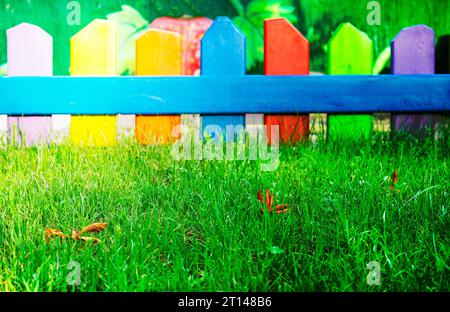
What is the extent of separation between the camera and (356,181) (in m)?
2.08

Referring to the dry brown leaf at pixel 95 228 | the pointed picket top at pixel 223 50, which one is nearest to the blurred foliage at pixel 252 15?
the pointed picket top at pixel 223 50

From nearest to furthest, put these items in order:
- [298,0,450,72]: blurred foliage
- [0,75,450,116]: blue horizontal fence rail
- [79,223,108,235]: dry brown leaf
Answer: [79,223,108,235]: dry brown leaf, [0,75,450,116]: blue horizontal fence rail, [298,0,450,72]: blurred foliage

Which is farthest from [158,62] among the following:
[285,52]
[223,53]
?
[285,52]

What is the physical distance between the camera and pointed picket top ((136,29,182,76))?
336 centimetres

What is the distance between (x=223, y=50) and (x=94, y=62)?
744mm

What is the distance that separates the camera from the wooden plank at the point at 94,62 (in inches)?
130

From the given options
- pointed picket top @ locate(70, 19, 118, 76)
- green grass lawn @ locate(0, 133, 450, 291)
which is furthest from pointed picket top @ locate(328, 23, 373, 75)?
pointed picket top @ locate(70, 19, 118, 76)

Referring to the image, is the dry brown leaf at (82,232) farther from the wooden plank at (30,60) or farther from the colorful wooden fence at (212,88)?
the wooden plank at (30,60)

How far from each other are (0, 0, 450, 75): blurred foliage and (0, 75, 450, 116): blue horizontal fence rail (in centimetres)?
101

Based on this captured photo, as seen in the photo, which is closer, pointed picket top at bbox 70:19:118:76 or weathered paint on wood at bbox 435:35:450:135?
pointed picket top at bbox 70:19:118:76

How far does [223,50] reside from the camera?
11.0 feet

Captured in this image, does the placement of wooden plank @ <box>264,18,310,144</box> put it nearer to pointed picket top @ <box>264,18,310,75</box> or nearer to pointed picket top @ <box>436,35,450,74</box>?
pointed picket top @ <box>264,18,310,75</box>

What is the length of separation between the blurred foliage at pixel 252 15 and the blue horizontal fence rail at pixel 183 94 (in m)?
1.01
